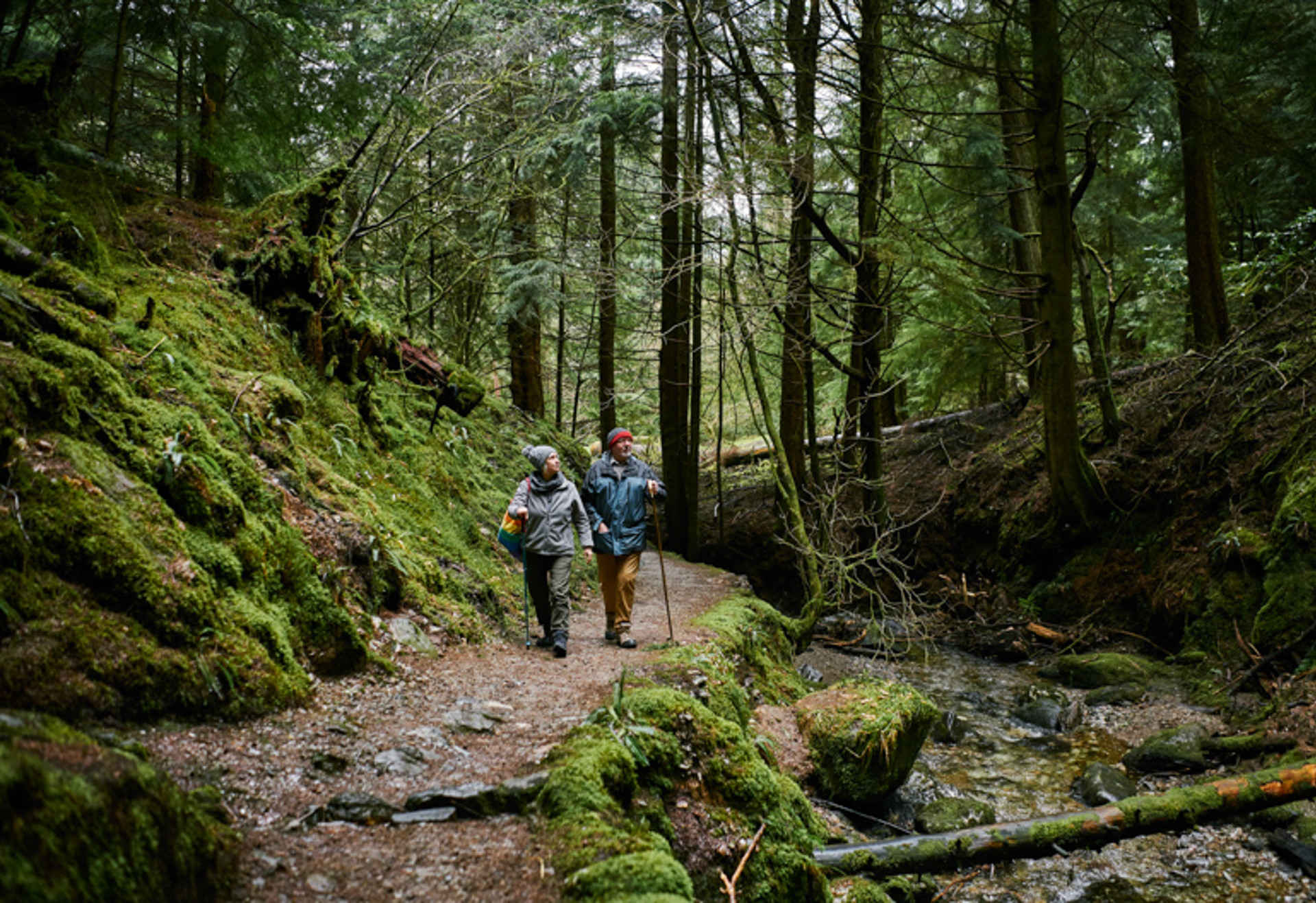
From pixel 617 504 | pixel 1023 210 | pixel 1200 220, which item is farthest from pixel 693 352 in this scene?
pixel 1200 220

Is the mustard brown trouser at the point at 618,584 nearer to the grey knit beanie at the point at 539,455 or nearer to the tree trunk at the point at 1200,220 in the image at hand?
the grey knit beanie at the point at 539,455

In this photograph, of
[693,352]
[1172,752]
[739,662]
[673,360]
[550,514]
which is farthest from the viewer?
[673,360]

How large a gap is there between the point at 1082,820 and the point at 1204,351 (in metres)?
8.75

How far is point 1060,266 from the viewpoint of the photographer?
9.64m

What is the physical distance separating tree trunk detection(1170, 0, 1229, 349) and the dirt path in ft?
35.1

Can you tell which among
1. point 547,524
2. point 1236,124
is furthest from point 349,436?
point 1236,124

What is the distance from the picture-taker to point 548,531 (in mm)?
7086

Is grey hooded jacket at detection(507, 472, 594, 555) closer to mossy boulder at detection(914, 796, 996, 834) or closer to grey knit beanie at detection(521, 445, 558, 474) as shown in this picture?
grey knit beanie at detection(521, 445, 558, 474)

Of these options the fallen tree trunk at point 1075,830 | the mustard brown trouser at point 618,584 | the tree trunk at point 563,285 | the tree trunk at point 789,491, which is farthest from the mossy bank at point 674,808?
the tree trunk at point 563,285

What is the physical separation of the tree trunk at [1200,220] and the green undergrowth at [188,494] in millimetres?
10743

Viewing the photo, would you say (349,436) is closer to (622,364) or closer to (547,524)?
(547,524)

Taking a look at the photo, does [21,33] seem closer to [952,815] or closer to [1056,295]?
[952,815]

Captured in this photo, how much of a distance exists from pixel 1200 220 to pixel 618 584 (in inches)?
402

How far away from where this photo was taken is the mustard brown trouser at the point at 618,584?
24.7ft
